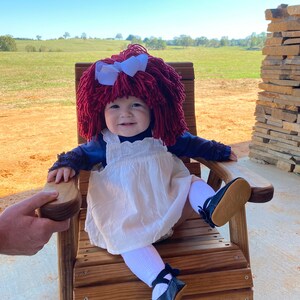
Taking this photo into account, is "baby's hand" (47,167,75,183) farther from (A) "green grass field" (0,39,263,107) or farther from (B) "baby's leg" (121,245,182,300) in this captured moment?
(A) "green grass field" (0,39,263,107)

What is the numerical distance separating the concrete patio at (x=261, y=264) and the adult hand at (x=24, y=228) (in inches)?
34.9

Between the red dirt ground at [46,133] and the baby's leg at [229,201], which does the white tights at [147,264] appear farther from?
the red dirt ground at [46,133]

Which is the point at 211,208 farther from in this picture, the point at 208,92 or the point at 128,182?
the point at 208,92

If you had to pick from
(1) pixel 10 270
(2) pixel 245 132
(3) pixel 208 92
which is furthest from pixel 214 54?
(1) pixel 10 270

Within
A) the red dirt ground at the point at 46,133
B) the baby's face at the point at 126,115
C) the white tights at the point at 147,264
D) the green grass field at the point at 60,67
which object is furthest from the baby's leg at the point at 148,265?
the green grass field at the point at 60,67

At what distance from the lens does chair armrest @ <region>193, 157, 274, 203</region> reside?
49.6 inches

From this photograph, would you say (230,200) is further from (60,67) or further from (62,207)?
(60,67)

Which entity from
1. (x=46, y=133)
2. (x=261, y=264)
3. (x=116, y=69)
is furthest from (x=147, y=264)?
(x=46, y=133)

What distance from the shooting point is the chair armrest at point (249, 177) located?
1.26 meters

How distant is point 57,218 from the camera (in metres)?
1.13

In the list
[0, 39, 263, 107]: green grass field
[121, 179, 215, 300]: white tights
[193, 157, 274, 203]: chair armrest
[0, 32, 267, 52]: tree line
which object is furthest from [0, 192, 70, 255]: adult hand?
[0, 32, 267, 52]: tree line

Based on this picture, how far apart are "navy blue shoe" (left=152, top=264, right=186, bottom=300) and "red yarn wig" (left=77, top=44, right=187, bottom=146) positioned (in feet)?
1.77

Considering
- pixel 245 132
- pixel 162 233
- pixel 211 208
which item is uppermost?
pixel 211 208

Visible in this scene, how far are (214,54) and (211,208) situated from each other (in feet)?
61.2
